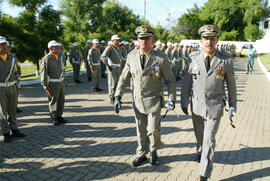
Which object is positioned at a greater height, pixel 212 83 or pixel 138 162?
pixel 212 83

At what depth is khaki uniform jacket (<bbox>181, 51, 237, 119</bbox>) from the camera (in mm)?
3793

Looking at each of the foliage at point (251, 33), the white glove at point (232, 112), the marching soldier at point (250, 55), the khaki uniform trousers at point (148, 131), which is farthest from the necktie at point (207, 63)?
the foliage at point (251, 33)

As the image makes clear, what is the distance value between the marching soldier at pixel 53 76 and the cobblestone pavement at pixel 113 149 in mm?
706

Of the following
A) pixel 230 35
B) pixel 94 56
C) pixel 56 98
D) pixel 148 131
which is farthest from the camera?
pixel 230 35

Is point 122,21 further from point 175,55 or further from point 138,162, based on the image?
point 138,162

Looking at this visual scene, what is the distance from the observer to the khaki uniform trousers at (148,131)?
4.16 m

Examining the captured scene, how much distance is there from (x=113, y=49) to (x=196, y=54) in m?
5.24

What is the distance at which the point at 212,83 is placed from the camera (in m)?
3.81

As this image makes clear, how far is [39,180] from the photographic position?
13.0 feet

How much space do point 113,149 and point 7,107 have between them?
2.56 m

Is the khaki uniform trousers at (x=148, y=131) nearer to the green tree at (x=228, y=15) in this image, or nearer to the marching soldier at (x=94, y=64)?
the marching soldier at (x=94, y=64)

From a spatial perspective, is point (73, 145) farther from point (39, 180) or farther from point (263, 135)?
point (263, 135)

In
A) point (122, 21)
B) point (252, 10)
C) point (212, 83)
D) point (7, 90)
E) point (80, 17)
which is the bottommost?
point (7, 90)

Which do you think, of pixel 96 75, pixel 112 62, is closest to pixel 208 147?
pixel 112 62
